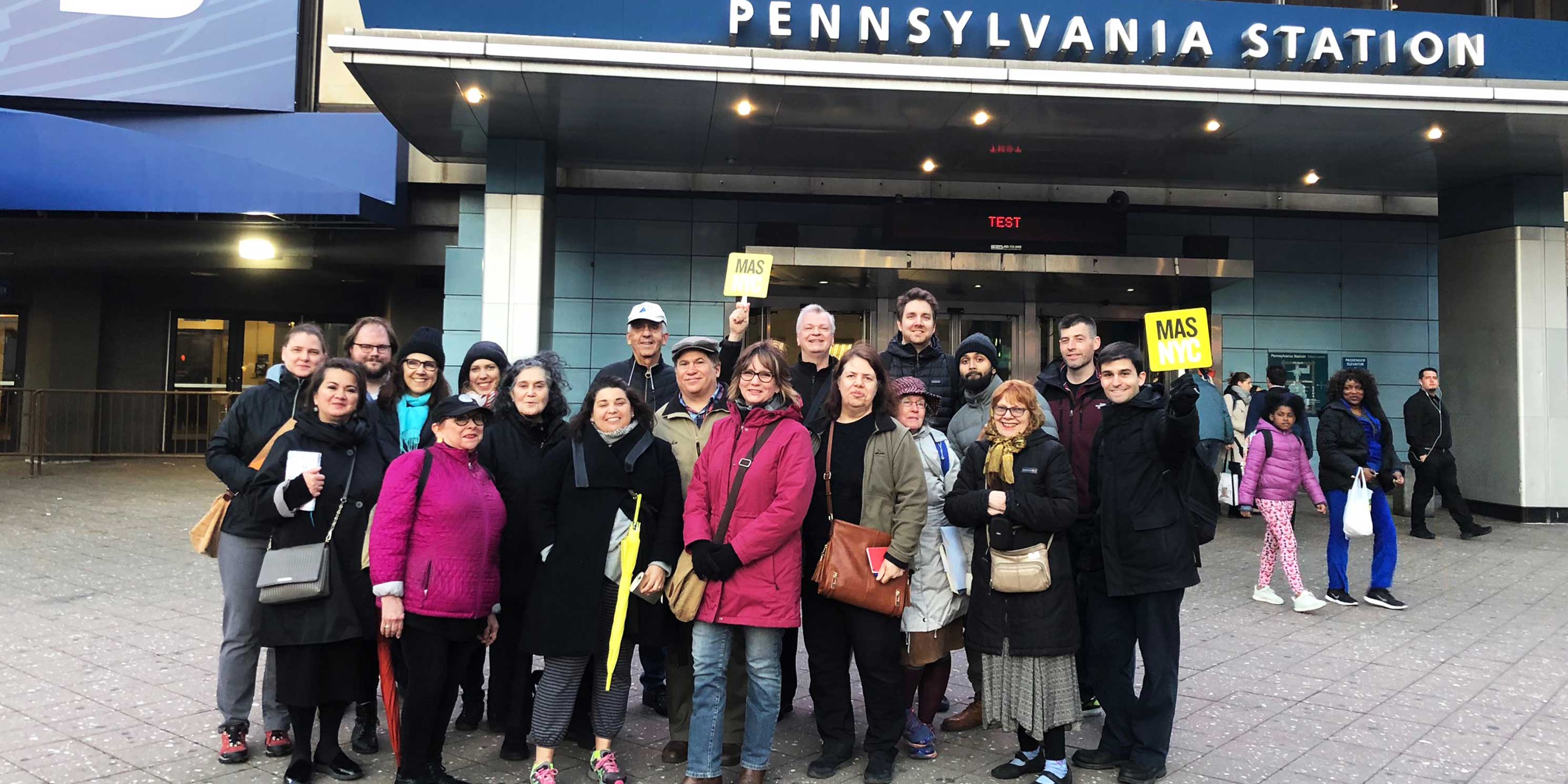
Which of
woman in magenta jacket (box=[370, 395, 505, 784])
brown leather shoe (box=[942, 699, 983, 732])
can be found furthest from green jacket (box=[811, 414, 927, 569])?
woman in magenta jacket (box=[370, 395, 505, 784])

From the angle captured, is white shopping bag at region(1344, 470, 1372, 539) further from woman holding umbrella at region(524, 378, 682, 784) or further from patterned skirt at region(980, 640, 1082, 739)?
woman holding umbrella at region(524, 378, 682, 784)

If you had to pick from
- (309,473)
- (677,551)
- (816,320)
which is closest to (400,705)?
(309,473)

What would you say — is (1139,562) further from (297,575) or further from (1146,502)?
(297,575)

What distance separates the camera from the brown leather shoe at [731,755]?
4129 millimetres

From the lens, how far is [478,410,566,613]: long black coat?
4.00 m

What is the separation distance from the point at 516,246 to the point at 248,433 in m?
7.04

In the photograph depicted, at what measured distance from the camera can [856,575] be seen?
153 inches

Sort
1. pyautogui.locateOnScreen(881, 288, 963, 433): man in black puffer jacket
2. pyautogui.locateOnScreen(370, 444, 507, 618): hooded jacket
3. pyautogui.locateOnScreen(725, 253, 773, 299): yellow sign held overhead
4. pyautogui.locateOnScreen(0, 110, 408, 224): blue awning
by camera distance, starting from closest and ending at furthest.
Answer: pyautogui.locateOnScreen(370, 444, 507, 618): hooded jacket → pyautogui.locateOnScreen(881, 288, 963, 433): man in black puffer jacket → pyautogui.locateOnScreen(725, 253, 773, 299): yellow sign held overhead → pyautogui.locateOnScreen(0, 110, 408, 224): blue awning

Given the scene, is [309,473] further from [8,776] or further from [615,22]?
[615,22]

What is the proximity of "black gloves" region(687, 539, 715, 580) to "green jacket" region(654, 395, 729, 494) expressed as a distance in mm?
355

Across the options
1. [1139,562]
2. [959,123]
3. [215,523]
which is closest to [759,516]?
[1139,562]

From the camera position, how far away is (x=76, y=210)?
38.1 feet

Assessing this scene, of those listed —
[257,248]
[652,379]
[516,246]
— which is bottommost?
[652,379]

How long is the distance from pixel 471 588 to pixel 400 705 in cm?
63
